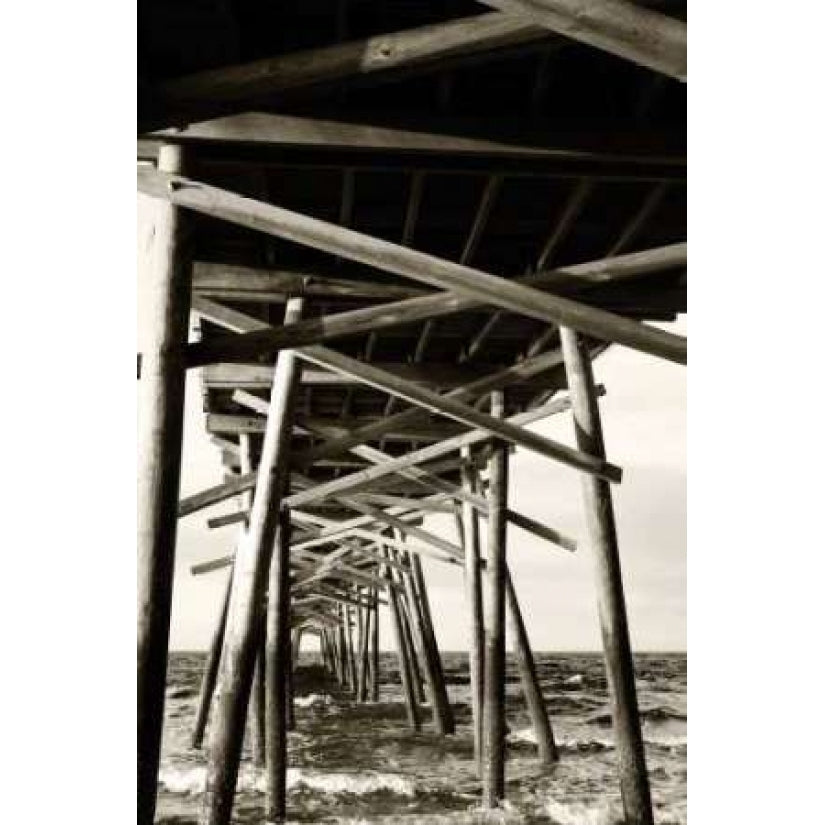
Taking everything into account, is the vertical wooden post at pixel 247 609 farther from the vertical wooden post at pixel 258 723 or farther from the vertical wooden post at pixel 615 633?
the vertical wooden post at pixel 258 723

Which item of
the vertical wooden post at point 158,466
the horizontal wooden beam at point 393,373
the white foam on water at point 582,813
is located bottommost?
the white foam on water at point 582,813

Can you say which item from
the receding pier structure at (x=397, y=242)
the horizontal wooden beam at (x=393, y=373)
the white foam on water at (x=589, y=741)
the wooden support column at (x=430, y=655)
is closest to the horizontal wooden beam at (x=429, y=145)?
the receding pier structure at (x=397, y=242)

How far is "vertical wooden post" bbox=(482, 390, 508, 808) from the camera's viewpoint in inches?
311

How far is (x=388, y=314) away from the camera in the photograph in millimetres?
4621

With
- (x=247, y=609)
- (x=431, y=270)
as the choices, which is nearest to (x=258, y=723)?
(x=247, y=609)

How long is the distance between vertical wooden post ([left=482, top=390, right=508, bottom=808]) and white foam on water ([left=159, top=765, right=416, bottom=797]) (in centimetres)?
183

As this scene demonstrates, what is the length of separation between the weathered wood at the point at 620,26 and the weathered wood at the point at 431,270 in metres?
1.11

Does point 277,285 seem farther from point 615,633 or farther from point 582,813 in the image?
point 582,813

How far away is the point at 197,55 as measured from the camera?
3693 millimetres

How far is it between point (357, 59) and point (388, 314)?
Answer: 1.60 m

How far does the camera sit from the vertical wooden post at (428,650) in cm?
1384
